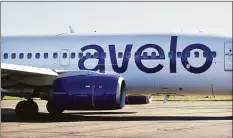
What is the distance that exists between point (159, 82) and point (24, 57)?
5.85 m

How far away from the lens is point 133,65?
1777 cm

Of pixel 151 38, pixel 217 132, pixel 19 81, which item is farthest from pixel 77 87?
pixel 217 132

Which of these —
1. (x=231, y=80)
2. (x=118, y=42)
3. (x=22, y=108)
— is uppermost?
(x=118, y=42)

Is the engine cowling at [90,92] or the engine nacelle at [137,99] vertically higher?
the engine cowling at [90,92]

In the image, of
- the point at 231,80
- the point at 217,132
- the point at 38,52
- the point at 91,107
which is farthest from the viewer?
the point at 38,52

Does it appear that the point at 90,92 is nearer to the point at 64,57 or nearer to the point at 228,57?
the point at 64,57

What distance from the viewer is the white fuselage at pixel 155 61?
683 inches

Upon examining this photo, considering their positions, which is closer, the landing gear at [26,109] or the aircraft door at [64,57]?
the aircraft door at [64,57]

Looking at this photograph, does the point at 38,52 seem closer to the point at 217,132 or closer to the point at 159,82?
the point at 159,82

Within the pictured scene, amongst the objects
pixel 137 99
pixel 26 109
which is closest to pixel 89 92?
pixel 26 109

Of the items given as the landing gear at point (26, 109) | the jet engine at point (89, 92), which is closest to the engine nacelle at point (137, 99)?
the landing gear at point (26, 109)

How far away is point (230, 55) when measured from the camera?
682 inches

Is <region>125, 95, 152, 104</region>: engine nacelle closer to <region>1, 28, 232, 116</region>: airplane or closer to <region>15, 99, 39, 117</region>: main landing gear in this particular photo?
<region>1, 28, 232, 116</region>: airplane

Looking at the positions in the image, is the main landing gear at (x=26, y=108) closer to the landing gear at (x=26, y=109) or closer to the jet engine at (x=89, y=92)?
the landing gear at (x=26, y=109)
